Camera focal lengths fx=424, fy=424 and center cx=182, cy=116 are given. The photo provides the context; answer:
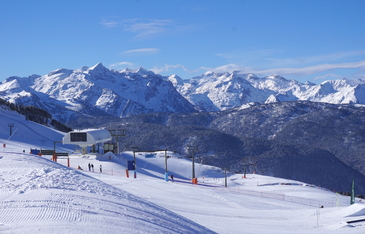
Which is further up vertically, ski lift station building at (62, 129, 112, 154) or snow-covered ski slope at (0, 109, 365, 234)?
ski lift station building at (62, 129, 112, 154)

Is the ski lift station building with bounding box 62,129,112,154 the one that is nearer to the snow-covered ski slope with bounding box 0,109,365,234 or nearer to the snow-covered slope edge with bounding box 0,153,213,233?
the snow-covered ski slope with bounding box 0,109,365,234

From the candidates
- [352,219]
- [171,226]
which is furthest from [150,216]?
[352,219]

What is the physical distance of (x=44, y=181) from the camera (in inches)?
690

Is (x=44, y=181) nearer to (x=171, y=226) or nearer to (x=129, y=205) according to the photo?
(x=129, y=205)

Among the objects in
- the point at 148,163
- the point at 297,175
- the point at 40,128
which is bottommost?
the point at 297,175

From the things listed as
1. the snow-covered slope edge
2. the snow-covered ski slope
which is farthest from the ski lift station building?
the snow-covered slope edge

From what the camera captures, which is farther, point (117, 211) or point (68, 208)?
point (117, 211)

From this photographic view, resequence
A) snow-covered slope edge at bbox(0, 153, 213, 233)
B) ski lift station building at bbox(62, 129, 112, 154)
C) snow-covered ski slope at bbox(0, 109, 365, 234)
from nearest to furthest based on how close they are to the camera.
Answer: snow-covered slope edge at bbox(0, 153, 213, 233)
snow-covered ski slope at bbox(0, 109, 365, 234)
ski lift station building at bbox(62, 129, 112, 154)

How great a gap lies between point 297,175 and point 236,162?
77.1 feet

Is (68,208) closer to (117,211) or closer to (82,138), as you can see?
(117,211)

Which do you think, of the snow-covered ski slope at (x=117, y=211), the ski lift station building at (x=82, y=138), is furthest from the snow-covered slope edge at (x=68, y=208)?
the ski lift station building at (x=82, y=138)

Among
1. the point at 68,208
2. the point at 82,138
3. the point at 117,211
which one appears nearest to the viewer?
the point at 68,208

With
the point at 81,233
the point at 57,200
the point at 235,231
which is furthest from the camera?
the point at 235,231

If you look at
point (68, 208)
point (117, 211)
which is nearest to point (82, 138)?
point (117, 211)
